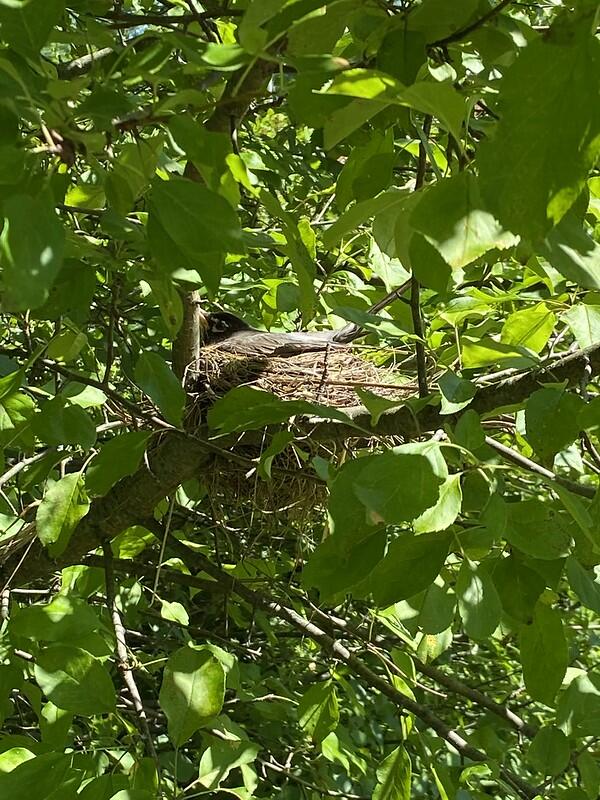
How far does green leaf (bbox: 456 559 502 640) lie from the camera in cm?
74

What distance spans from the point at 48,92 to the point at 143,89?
1561 mm

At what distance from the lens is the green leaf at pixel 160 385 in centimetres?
99

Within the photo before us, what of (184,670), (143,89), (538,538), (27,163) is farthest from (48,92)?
(143,89)

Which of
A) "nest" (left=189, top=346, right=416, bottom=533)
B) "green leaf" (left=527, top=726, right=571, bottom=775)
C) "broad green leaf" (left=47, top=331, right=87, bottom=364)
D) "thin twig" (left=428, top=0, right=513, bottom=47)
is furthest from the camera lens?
"nest" (left=189, top=346, right=416, bottom=533)

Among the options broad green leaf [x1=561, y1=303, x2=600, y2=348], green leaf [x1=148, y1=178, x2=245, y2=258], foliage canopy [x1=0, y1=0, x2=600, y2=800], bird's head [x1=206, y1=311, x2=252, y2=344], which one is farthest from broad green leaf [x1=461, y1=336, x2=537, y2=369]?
bird's head [x1=206, y1=311, x2=252, y2=344]

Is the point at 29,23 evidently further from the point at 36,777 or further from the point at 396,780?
the point at 396,780

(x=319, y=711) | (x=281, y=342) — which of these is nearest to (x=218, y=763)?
(x=319, y=711)

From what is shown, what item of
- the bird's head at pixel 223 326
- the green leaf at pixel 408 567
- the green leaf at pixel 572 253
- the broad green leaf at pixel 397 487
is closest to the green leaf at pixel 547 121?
the green leaf at pixel 572 253

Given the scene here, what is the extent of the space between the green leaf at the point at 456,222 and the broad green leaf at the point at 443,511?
19cm

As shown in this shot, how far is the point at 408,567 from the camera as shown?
714 millimetres

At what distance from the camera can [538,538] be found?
0.74 m

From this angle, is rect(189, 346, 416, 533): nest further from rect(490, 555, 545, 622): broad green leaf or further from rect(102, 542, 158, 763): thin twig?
rect(490, 555, 545, 622): broad green leaf

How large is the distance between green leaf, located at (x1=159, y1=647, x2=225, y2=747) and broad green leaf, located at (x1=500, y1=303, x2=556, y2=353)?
488 millimetres

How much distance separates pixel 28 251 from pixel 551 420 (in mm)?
486
